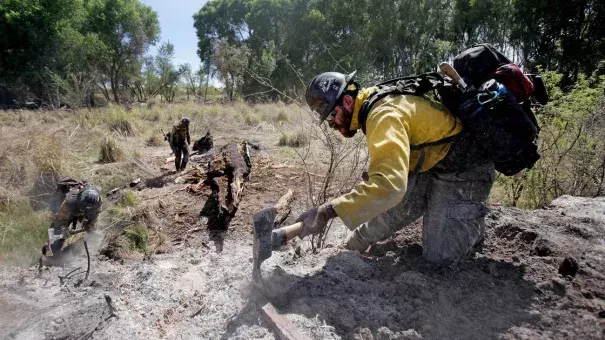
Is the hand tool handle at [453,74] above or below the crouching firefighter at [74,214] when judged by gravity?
above

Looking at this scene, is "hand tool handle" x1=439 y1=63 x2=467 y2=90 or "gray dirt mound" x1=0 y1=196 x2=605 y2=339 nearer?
"gray dirt mound" x1=0 y1=196 x2=605 y2=339

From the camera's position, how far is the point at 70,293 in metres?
2.57

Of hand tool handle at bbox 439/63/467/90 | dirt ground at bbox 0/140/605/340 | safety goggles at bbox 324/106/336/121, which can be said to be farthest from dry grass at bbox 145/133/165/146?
hand tool handle at bbox 439/63/467/90

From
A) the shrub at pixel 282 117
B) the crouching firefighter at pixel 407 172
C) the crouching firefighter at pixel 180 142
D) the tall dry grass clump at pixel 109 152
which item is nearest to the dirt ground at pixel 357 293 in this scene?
the crouching firefighter at pixel 407 172

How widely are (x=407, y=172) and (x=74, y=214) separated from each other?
357cm

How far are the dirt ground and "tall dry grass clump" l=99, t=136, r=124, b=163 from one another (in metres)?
4.96

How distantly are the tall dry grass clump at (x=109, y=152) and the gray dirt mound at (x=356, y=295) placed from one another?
503 centimetres

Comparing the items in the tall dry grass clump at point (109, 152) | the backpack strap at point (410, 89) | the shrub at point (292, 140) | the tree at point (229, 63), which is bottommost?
the tall dry grass clump at point (109, 152)

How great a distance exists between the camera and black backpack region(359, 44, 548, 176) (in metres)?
2.12

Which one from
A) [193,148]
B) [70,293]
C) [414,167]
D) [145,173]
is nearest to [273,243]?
[414,167]

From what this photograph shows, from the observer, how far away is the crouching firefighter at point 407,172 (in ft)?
6.17

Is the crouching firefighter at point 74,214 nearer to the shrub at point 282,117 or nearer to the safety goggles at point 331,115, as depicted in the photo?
the safety goggles at point 331,115

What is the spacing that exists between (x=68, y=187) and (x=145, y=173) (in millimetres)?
2952

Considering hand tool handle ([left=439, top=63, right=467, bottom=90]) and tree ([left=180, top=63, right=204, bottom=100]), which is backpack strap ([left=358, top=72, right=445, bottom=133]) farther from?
tree ([left=180, top=63, right=204, bottom=100])
